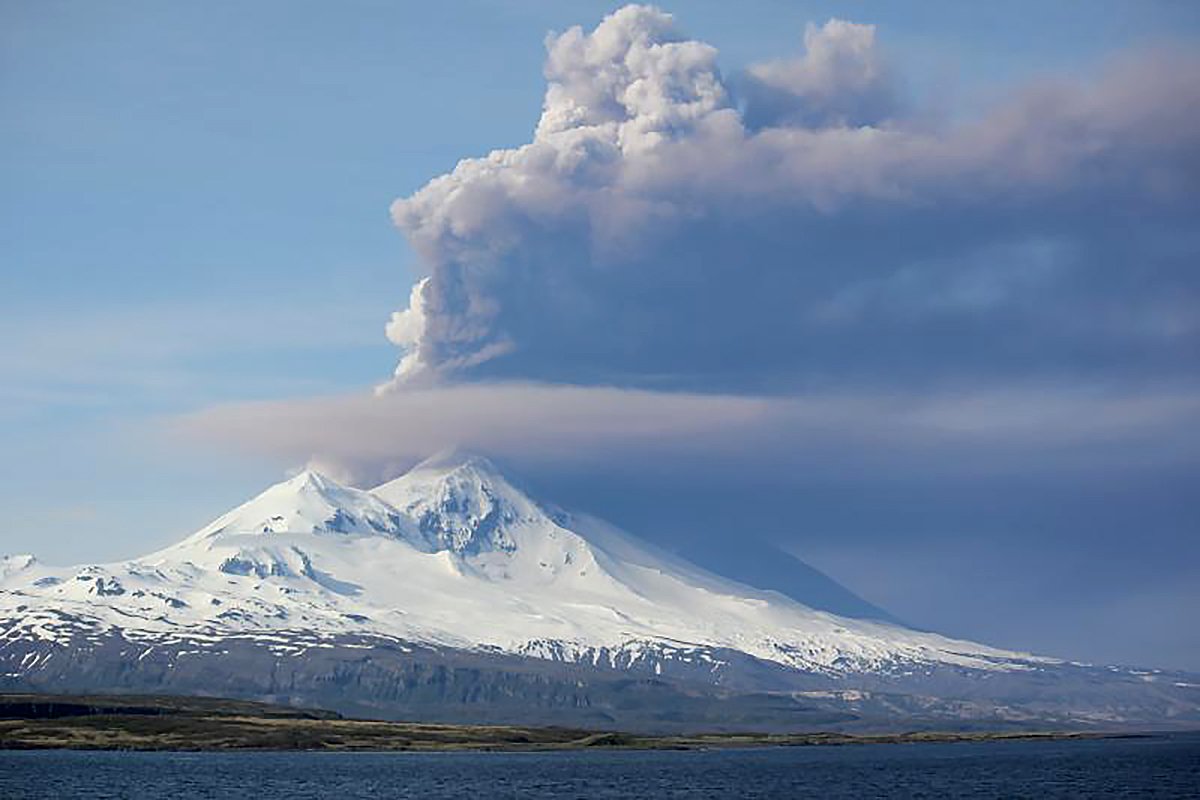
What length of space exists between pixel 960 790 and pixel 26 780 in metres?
103

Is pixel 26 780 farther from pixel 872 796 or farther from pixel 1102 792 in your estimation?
pixel 1102 792

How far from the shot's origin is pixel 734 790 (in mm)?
188000

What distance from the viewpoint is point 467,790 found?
186375 mm

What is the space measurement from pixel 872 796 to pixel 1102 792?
24040 millimetres

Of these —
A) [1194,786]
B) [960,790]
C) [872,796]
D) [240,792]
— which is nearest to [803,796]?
[872,796]

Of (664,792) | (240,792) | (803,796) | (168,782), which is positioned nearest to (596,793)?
(664,792)

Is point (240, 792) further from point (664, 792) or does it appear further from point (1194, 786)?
point (1194, 786)

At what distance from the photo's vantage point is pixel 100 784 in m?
188

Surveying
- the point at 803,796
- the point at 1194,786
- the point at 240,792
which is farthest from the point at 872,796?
the point at 240,792

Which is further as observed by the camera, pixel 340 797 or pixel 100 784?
pixel 100 784

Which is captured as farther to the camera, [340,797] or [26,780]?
[26,780]

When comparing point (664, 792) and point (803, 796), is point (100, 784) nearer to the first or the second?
point (664, 792)

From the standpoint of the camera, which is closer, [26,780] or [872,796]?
[872,796]

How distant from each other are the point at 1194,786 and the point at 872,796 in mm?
37463
